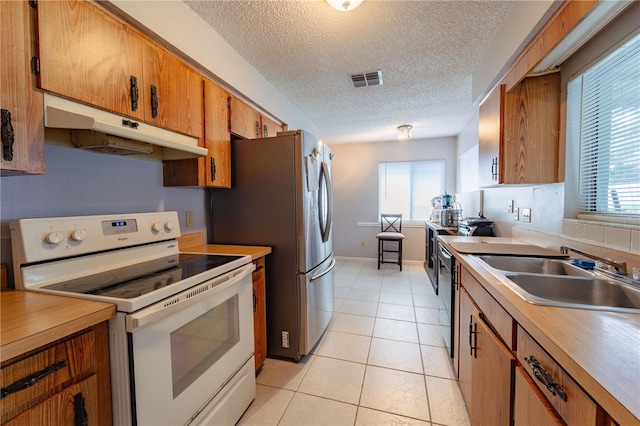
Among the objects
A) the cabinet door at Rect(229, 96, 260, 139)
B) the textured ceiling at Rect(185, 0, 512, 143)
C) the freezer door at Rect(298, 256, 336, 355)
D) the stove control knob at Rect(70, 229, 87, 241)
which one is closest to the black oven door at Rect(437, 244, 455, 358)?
the freezer door at Rect(298, 256, 336, 355)

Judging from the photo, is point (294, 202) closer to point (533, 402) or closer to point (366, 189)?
point (533, 402)

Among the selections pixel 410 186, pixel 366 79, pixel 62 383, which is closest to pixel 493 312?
pixel 62 383

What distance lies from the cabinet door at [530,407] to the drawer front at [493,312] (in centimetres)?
11

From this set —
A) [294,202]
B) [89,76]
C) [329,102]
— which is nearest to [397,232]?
[329,102]

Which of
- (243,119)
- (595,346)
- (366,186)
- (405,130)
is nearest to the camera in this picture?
(595,346)

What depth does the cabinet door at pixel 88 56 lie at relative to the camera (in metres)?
0.94

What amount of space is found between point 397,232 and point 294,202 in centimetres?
335

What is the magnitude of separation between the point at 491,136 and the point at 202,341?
2250 millimetres

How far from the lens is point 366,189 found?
16.5 feet

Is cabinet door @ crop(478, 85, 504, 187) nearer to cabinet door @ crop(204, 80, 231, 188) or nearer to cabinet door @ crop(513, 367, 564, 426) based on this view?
cabinet door @ crop(513, 367, 564, 426)

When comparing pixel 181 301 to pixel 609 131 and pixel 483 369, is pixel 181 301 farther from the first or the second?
pixel 609 131

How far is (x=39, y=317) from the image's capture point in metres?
0.74

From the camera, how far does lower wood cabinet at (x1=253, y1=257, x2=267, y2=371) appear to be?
1746 mm

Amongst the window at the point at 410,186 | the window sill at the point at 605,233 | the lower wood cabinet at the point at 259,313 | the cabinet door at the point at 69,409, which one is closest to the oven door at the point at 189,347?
the cabinet door at the point at 69,409
